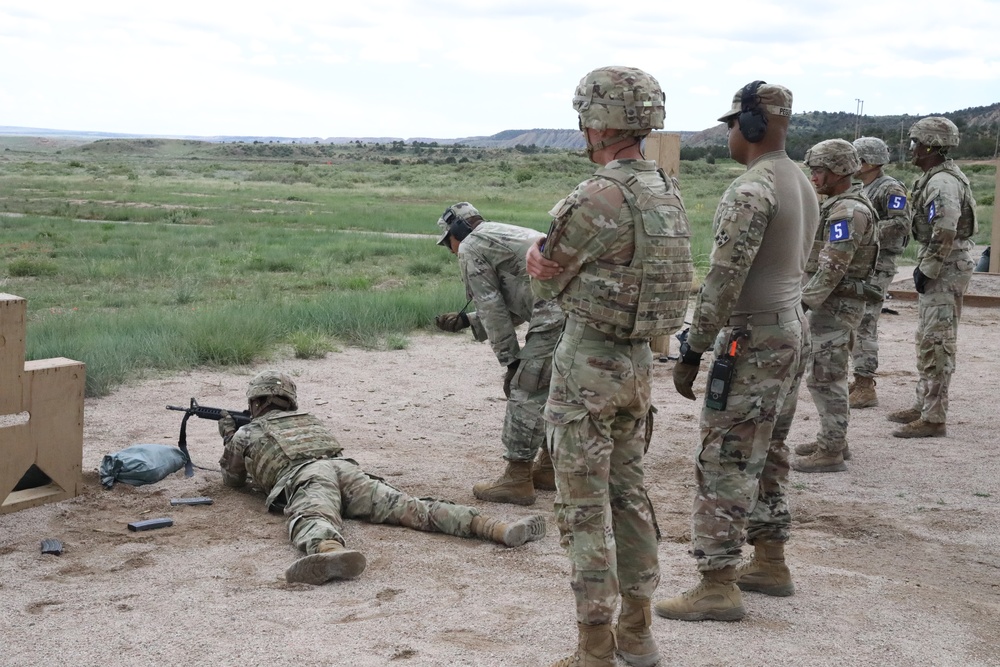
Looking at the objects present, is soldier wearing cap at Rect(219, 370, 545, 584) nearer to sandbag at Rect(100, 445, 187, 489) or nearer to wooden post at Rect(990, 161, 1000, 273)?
sandbag at Rect(100, 445, 187, 489)

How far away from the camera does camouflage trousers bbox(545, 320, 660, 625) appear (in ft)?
→ 11.6

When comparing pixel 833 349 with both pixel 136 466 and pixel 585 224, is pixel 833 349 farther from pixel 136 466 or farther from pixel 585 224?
pixel 136 466

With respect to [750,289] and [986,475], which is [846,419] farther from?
[750,289]

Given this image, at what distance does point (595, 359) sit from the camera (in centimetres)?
355

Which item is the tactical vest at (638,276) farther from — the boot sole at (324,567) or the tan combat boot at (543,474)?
the tan combat boot at (543,474)

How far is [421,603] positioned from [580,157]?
71.2m

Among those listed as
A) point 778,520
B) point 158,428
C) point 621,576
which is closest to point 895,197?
point 778,520

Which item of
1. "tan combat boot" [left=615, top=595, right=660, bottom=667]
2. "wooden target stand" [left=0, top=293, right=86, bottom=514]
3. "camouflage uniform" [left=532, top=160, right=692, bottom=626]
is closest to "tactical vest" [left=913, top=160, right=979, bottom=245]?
"camouflage uniform" [left=532, top=160, right=692, bottom=626]

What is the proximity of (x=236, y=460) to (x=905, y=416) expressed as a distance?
5.19 m

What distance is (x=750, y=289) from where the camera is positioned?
13.5ft

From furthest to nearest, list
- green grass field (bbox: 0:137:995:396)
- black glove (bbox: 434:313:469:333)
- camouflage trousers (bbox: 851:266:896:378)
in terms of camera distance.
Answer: green grass field (bbox: 0:137:995:396), camouflage trousers (bbox: 851:266:896:378), black glove (bbox: 434:313:469:333)

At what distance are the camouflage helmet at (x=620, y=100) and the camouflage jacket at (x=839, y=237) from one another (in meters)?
2.85

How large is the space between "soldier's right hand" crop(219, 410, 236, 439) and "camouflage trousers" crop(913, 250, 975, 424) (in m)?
4.88

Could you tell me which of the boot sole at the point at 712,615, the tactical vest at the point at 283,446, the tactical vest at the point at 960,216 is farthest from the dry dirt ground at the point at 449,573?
the tactical vest at the point at 960,216
